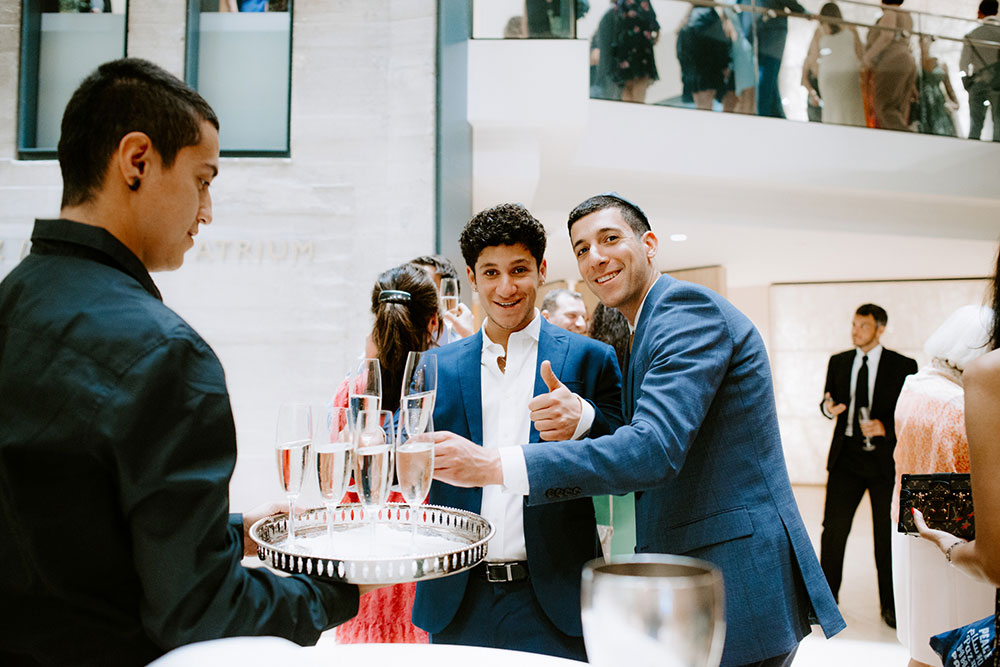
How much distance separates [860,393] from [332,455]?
494cm

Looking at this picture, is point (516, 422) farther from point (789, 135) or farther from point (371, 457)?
point (789, 135)

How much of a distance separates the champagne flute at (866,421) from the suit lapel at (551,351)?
3857 mm

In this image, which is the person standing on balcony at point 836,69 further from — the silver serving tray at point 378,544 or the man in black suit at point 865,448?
the silver serving tray at point 378,544

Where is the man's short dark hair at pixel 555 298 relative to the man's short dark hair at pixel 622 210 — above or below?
below

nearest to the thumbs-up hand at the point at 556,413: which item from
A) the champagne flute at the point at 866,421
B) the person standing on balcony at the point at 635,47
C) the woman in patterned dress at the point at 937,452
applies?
the woman in patterned dress at the point at 937,452

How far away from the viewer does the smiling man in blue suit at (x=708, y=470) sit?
1351 mm

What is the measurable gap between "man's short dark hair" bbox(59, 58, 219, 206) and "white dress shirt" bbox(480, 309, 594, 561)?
3.33 ft

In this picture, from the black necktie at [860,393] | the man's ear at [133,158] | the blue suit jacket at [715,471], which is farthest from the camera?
the black necktie at [860,393]

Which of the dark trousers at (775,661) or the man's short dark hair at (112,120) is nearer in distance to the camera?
the man's short dark hair at (112,120)

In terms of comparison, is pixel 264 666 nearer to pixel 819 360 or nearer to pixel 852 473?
pixel 852 473

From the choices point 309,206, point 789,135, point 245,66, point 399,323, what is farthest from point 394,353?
point 789,135

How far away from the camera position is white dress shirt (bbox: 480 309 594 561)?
1702mm

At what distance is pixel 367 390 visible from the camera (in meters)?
1.71

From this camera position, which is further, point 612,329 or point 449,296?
point 612,329
